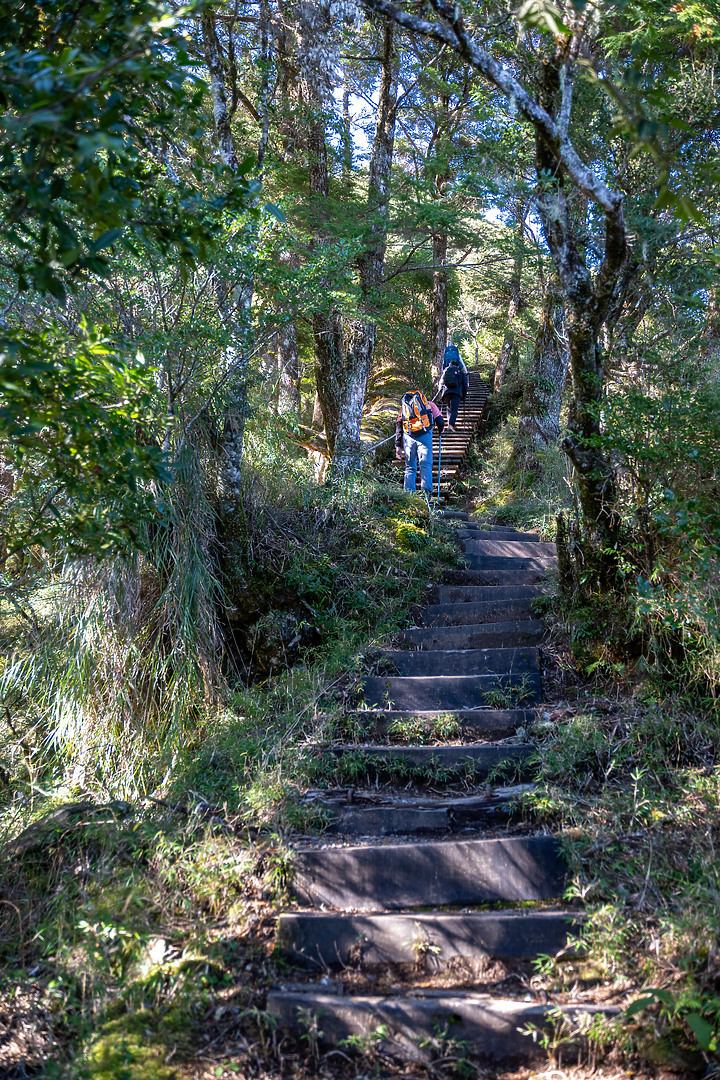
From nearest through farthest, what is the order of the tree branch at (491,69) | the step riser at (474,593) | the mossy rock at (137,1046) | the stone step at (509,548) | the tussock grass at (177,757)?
the mossy rock at (137,1046) → the tussock grass at (177,757) → the tree branch at (491,69) → the step riser at (474,593) → the stone step at (509,548)

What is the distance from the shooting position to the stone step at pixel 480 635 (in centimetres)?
623

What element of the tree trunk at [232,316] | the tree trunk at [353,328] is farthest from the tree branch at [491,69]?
the tree trunk at [353,328]

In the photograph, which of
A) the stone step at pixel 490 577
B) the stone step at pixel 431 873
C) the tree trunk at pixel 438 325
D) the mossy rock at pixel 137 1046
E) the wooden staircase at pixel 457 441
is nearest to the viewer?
the mossy rock at pixel 137 1046

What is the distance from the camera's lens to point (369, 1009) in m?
3.07

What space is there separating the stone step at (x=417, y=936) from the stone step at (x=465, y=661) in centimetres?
244

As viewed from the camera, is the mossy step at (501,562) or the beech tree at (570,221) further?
the mossy step at (501,562)

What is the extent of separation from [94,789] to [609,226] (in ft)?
18.1

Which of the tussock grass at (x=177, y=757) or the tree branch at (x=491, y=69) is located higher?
the tree branch at (x=491, y=69)

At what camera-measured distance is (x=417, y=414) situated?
9.54 meters

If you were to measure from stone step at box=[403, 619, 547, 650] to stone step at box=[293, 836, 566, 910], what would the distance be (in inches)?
98.6

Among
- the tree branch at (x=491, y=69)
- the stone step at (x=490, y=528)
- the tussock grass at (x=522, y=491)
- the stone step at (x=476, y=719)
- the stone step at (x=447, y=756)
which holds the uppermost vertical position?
the tree branch at (x=491, y=69)

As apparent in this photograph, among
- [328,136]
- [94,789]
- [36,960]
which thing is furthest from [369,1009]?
[328,136]

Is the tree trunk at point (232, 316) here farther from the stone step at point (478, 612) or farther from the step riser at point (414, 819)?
the step riser at point (414, 819)

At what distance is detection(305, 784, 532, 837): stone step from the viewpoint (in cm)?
423
